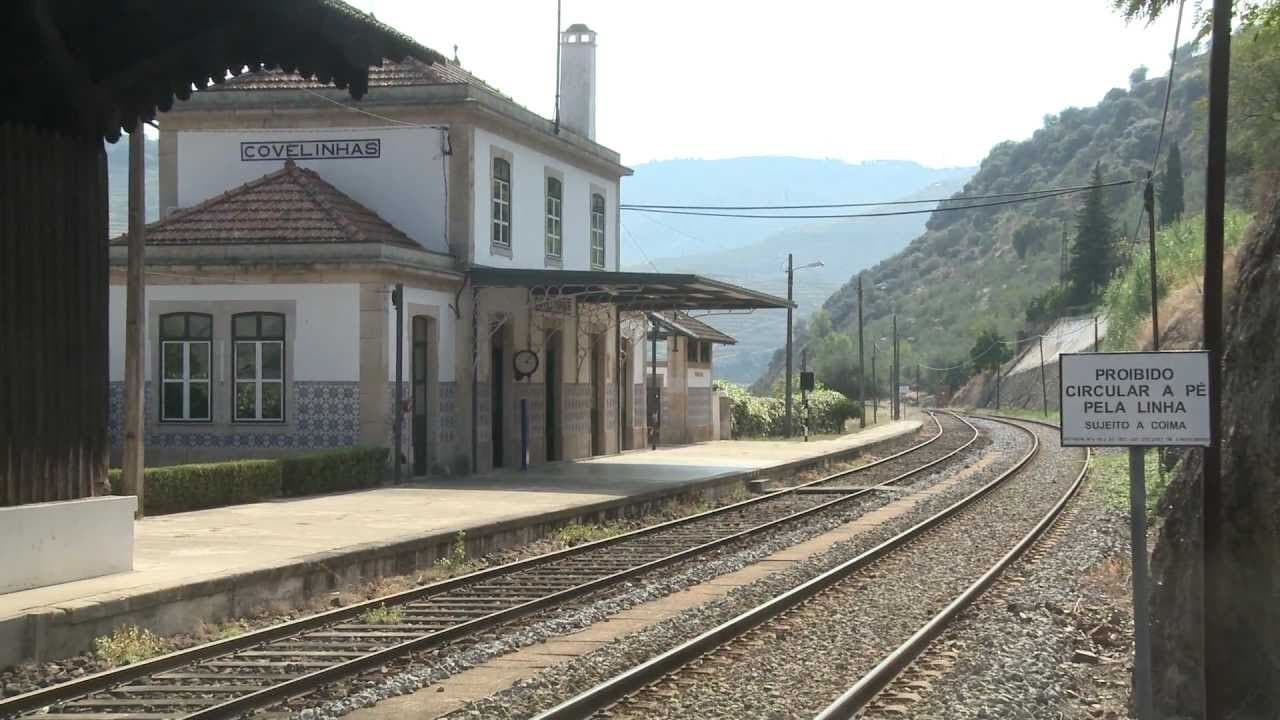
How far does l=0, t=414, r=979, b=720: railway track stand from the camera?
861 cm

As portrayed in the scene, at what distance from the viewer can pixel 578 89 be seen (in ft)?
104

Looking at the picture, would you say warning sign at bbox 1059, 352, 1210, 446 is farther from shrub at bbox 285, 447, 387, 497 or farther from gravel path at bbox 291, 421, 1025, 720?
shrub at bbox 285, 447, 387, 497

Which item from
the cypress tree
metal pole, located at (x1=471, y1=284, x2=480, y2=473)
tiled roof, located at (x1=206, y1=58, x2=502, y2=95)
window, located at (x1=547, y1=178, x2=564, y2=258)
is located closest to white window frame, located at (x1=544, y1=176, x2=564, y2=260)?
window, located at (x1=547, y1=178, x2=564, y2=258)

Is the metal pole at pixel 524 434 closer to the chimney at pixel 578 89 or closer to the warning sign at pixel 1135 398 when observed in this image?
the chimney at pixel 578 89

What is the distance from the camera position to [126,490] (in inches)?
615

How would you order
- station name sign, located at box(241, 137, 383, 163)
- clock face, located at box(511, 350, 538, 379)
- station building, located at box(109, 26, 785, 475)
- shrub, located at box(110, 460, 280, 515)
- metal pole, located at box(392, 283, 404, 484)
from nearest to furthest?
shrub, located at box(110, 460, 280, 515) < metal pole, located at box(392, 283, 404, 484) < station building, located at box(109, 26, 785, 475) < station name sign, located at box(241, 137, 383, 163) < clock face, located at box(511, 350, 538, 379)

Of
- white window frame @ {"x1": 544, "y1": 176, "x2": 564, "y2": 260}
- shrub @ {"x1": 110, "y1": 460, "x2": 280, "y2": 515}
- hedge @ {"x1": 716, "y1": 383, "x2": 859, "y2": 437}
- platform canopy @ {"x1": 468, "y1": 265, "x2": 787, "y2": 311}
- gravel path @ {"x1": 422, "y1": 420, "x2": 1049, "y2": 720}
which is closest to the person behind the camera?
gravel path @ {"x1": 422, "y1": 420, "x2": 1049, "y2": 720}

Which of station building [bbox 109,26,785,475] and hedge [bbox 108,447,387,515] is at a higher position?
station building [bbox 109,26,785,475]

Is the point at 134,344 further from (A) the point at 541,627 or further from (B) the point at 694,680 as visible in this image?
(B) the point at 694,680

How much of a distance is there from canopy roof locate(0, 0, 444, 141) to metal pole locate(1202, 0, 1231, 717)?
639 centimetres

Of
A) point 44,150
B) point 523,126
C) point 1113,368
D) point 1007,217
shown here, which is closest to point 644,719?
point 1113,368

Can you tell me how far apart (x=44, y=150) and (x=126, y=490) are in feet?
17.6

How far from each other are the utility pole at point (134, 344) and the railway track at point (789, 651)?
24.7 feet

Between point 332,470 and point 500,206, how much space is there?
7626 millimetres
